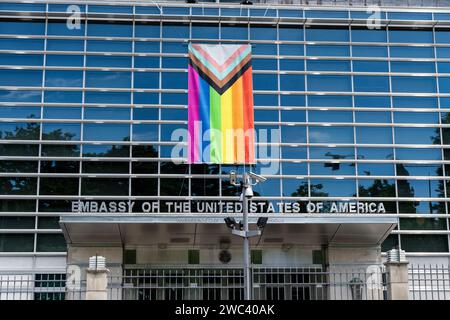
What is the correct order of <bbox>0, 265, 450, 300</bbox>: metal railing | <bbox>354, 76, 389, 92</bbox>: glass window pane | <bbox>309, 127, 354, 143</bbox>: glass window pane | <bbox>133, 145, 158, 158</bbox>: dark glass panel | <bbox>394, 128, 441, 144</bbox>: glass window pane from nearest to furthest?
<bbox>0, 265, 450, 300</bbox>: metal railing < <bbox>133, 145, 158, 158</bbox>: dark glass panel < <bbox>309, 127, 354, 143</bbox>: glass window pane < <bbox>394, 128, 441, 144</bbox>: glass window pane < <bbox>354, 76, 389, 92</bbox>: glass window pane

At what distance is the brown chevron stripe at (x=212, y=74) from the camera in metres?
37.2

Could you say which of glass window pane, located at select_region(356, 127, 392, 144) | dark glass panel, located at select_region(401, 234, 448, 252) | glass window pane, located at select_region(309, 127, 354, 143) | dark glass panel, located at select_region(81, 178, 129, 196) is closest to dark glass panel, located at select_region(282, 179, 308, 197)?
glass window pane, located at select_region(309, 127, 354, 143)

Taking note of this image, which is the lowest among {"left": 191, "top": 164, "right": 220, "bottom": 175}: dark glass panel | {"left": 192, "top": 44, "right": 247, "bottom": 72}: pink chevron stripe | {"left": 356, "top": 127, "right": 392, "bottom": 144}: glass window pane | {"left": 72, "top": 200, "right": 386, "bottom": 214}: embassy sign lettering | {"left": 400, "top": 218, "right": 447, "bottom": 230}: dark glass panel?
{"left": 400, "top": 218, "right": 447, "bottom": 230}: dark glass panel

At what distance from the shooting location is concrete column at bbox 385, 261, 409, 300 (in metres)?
23.9

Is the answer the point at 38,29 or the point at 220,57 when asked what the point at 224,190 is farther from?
the point at 38,29

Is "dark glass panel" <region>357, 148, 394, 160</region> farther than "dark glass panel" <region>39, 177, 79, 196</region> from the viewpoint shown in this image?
Yes

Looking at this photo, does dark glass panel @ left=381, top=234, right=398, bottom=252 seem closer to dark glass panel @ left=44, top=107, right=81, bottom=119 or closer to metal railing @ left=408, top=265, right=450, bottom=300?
metal railing @ left=408, top=265, right=450, bottom=300

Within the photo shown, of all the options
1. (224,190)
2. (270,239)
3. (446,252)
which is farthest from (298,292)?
(446,252)

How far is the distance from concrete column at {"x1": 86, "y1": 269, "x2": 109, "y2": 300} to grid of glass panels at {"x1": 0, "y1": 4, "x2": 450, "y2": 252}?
1349 centimetres

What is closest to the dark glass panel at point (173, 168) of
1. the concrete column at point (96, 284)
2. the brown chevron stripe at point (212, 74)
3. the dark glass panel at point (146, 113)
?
the dark glass panel at point (146, 113)

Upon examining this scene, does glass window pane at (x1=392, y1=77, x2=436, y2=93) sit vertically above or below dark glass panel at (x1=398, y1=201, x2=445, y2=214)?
above

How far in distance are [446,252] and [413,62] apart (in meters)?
9.42

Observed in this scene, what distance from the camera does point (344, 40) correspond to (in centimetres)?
3922
